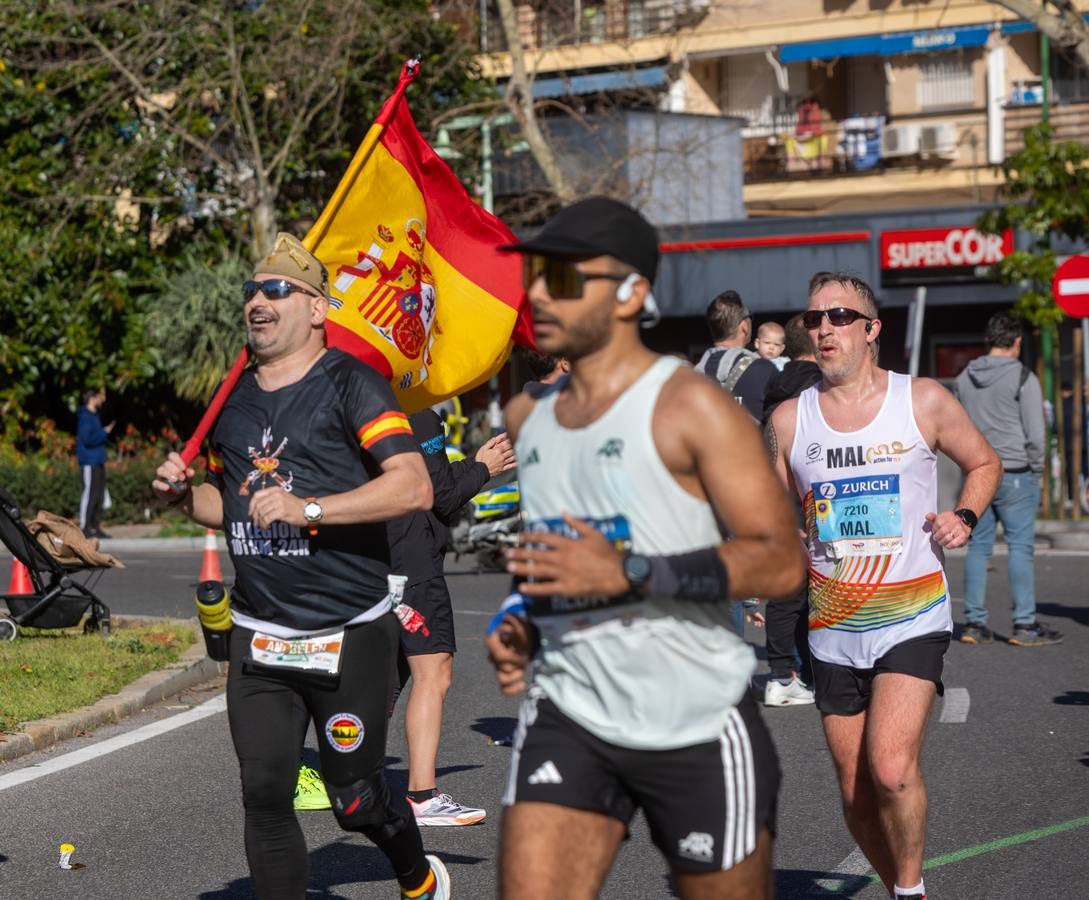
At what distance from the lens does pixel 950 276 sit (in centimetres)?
2734

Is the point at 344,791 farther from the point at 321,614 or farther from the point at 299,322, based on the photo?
the point at 299,322

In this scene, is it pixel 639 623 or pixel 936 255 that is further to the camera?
pixel 936 255

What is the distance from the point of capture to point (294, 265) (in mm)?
5008

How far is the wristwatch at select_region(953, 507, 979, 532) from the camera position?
523 cm

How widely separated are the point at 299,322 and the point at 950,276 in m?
23.6

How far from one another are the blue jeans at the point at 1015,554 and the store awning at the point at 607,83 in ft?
66.5

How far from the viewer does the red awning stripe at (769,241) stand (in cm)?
2784

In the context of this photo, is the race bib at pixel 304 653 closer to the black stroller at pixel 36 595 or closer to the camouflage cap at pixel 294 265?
the camouflage cap at pixel 294 265

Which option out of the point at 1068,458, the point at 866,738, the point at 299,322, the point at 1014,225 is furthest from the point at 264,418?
the point at 1068,458

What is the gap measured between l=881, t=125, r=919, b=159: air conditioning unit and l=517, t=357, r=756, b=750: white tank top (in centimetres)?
2926

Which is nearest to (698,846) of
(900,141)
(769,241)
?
(769,241)

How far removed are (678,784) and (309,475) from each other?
1730 millimetres

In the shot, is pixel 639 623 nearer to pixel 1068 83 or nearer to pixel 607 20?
pixel 1068 83

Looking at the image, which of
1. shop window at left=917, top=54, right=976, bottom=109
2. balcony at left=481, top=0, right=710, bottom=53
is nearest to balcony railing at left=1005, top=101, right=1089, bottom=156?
shop window at left=917, top=54, right=976, bottom=109
